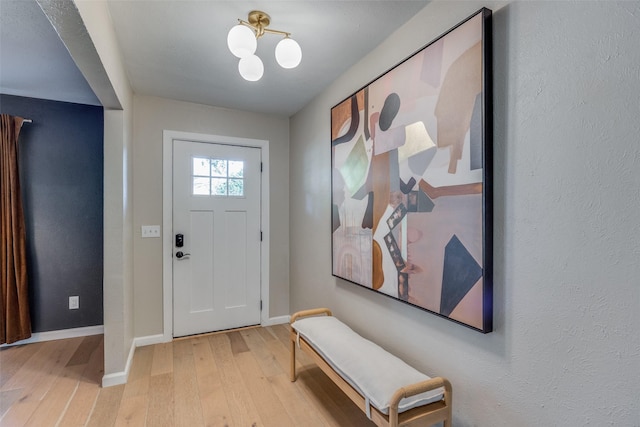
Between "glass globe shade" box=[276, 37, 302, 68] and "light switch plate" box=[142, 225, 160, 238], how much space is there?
2040 mm

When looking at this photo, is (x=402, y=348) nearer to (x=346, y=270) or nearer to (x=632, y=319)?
(x=346, y=270)

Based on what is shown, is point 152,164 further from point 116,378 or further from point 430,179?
point 430,179

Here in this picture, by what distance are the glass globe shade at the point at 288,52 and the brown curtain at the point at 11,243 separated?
8.88 feet

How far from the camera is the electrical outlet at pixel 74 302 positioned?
3.00 meters

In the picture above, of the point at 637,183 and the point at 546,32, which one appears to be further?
the point at 546,32

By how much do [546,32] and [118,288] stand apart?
2.77 meters

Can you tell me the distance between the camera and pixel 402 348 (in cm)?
181

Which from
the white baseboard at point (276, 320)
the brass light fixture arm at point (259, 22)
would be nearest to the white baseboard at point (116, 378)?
the white baseboard at point (276, 320)

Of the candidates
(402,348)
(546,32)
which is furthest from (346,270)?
(546,32)

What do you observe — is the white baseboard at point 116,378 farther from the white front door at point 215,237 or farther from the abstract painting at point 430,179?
the abstract painting at point 430,179

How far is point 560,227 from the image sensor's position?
1.09 metres

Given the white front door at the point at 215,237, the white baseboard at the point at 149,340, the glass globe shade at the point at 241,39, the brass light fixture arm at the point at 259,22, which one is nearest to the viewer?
the glass globe shade at the point at 241,39

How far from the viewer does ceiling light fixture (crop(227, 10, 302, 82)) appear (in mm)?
1470

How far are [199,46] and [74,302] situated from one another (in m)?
2.76
